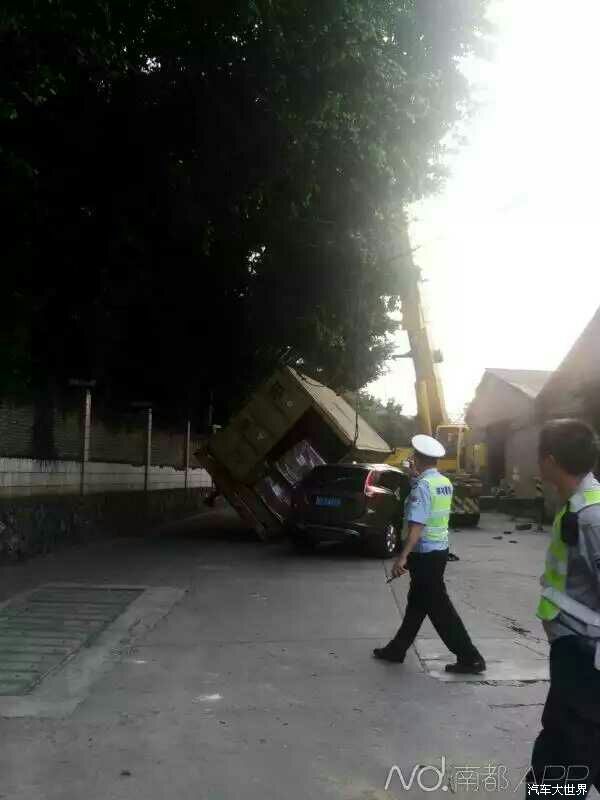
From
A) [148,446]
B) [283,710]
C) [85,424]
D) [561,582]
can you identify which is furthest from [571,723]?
[148,446]

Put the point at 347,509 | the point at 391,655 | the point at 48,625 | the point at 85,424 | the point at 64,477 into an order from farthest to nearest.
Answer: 1. the point at 85,424
2. the point at 64,477
3. the point at 347,509
4. the point at 48,625
5. the point at 391,655

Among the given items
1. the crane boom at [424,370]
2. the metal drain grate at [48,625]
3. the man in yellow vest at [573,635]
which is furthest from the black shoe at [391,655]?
the crane boom at [424,370]

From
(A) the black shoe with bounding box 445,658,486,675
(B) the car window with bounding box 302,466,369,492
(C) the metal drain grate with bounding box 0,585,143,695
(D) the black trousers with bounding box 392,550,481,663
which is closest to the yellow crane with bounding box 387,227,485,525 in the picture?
(B) the car window with bounding box 302,466,369,492

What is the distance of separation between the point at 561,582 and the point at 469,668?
351 centimetres

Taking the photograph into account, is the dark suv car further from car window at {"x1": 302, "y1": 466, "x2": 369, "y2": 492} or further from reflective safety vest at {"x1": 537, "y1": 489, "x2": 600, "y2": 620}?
reflective safety vest at {"x1": 537, "y1": 489, "x2": 600, "y2": 620}

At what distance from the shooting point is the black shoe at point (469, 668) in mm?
6281

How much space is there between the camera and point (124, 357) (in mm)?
17078

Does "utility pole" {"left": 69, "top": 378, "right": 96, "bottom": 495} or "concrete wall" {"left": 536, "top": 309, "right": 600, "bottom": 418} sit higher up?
"concrete wall" {"left": 536, "top": 309, "right": 600, "bottom": 418}

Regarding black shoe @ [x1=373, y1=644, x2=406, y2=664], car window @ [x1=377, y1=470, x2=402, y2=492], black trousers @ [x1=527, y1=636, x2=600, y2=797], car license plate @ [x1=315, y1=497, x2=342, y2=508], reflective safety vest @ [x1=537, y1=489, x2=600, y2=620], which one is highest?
reflective safety vest @ [x1=537, y1=489, x2=600, y2=620]

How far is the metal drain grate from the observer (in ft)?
20.4

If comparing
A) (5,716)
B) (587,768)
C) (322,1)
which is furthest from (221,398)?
(587,768)

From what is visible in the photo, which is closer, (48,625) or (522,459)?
(48,625)

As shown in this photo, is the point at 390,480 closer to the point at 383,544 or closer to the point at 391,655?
the point at 383,544

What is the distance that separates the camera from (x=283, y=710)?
17.5 feet
